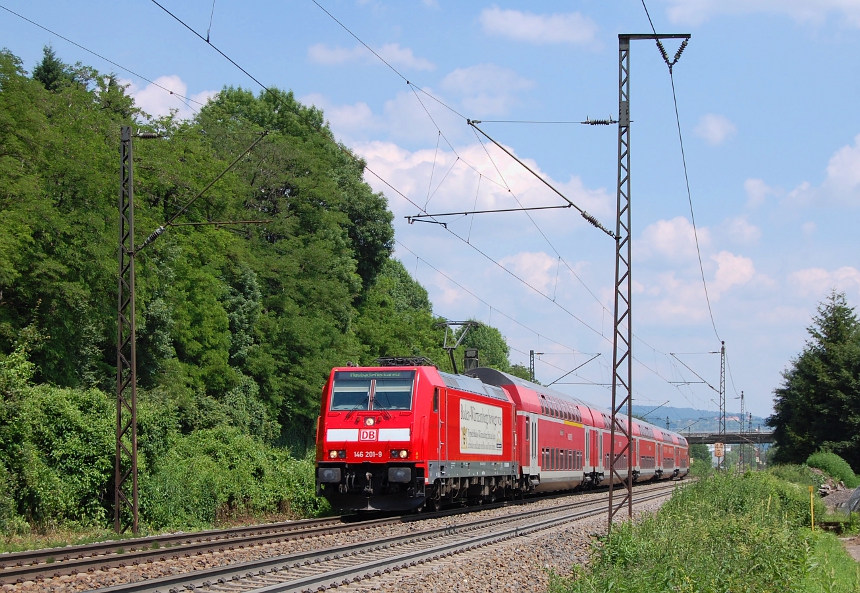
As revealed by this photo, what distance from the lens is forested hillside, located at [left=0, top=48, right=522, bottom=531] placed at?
76.8 feet

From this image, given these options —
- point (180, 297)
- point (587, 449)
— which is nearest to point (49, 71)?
point (180, 297)

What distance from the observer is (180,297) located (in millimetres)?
46844

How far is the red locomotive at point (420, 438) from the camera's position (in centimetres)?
2422

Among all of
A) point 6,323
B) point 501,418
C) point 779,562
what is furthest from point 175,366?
point 779,562

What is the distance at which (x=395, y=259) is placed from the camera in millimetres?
114500

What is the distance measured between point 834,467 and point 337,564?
43.9 meters

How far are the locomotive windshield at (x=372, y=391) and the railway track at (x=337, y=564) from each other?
136 inches

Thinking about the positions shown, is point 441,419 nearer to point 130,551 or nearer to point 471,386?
point 471,386

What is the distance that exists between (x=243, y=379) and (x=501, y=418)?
82.5 ft

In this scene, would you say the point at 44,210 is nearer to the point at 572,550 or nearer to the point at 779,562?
the point at 572,550

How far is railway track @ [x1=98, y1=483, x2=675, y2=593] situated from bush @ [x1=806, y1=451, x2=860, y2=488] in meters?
34.7

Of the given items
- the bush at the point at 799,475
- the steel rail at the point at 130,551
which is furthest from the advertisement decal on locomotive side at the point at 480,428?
the bush at the point at 799,475

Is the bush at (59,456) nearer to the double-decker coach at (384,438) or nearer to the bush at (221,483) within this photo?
the bush at (221,483)

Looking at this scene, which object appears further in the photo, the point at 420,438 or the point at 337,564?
the point at 420,438
